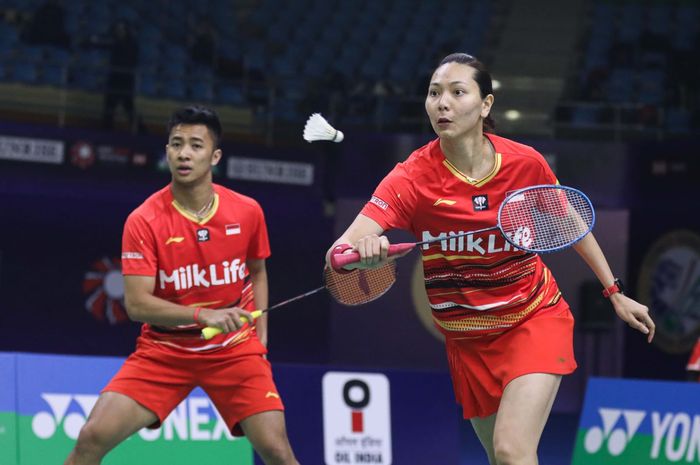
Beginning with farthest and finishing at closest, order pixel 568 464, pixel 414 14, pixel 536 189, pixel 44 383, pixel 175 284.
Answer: pixel 414 14, pixel 568 464, pixel 44 383, pixel 175 284, pixel 536 189

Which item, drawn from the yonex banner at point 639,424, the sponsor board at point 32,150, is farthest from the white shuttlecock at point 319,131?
the sponsor board at point 32,150

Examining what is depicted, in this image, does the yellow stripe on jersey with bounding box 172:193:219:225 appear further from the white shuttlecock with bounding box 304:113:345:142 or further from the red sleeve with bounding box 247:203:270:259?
the white shuttlecock with bounding box 304:113:345:142

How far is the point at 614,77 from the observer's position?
16047 millimetres

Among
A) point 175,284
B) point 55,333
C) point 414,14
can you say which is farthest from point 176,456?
point 414,14

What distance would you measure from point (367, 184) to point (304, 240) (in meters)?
1.42

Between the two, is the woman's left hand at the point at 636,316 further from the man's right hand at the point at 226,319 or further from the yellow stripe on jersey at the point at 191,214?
the yellow stripe on jersey at the point at 191,214

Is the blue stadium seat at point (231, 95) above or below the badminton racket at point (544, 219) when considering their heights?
above

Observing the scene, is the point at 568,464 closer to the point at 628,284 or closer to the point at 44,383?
the point at 44,383

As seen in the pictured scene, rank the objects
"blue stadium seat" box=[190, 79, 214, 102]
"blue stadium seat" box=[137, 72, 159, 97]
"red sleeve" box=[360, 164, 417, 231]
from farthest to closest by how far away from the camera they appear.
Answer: "blue stadium seat" box=[190, 79, 214, 102], "blue stadium seat" box=[137, 72, 159, 97], "red sleeve" box=[360, 164, 417, 231]

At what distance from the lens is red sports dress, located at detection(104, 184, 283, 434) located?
18.4 ft

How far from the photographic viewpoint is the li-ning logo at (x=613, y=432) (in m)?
7.82

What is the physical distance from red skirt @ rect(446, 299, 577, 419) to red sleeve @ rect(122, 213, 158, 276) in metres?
1.47

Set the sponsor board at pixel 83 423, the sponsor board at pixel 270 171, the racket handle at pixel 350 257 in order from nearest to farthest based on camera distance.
→ the racket handle at pixel 350 257 < the sponsor board at pixel 83 423 < the sponsor board at pixel 270 171

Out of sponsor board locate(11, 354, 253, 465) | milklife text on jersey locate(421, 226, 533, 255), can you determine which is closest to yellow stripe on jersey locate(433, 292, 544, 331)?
milklife text on jersey locate(421, 226, 533, 255)
